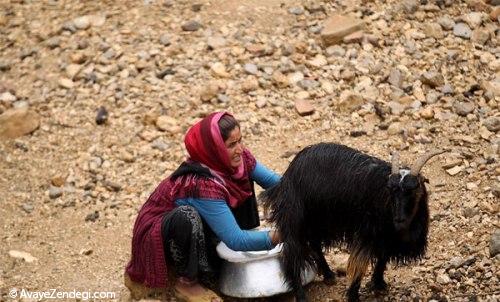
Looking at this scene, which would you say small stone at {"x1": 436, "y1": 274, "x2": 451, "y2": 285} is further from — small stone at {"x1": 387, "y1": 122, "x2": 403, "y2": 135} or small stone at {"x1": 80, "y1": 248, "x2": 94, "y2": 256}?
small stone at {"x1": 80, "y1": 248, "x2": 94, "y2": 256}

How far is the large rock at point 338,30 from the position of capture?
6598 mm

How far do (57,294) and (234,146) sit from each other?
1742mm

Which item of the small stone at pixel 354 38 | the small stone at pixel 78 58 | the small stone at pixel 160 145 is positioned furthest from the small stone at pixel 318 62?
the small stone at pixel 78 58

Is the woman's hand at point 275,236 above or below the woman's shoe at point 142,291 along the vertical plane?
above

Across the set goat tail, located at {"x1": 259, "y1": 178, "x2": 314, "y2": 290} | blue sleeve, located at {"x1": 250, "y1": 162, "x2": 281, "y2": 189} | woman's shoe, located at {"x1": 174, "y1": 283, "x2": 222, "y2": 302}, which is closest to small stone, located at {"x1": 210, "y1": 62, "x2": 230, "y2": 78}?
blue sleeve, located at {"x1": 250, "y1": 162, "x2": 281, "y2": 189}

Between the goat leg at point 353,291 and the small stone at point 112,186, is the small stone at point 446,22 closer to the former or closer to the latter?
the small stone at point 112,186

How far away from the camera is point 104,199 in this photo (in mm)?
5773

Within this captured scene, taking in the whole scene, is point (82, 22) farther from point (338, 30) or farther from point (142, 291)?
point (142, 291)

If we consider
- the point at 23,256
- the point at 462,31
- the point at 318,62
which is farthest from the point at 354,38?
the point at 23,256

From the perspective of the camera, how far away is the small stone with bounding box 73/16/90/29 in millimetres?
7391

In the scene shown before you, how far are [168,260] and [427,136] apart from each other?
2.50 meters

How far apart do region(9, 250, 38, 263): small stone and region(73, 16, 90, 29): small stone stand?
291cm

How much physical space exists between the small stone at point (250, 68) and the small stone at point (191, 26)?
80cm

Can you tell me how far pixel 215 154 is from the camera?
3938 mm
